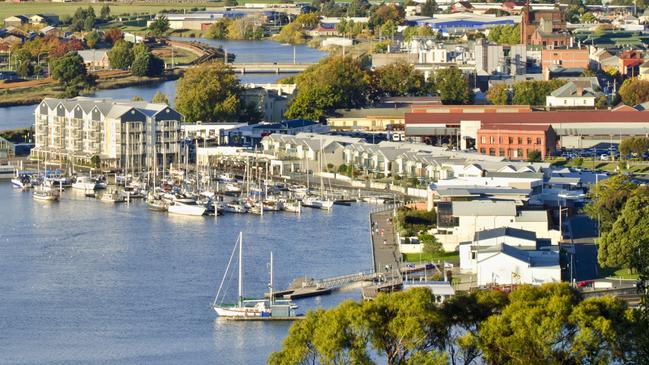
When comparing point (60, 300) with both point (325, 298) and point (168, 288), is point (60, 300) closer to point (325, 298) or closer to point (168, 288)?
point (168, 288)

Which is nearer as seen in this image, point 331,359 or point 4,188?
point 331,359

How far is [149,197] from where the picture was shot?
17.1 metres

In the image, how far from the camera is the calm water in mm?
11055

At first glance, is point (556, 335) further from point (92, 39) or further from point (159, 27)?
point (159, 27)

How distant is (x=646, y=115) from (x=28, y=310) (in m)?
10.3

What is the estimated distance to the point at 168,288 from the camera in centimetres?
1274

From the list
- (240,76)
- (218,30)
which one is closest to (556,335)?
(240,76)

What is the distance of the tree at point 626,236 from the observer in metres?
13.0

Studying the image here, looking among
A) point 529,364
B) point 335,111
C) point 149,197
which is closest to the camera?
point 529,364

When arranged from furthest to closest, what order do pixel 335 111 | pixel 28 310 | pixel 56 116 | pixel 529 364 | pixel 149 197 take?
pixel 335 111 → pixel 56 116 → pixel 149 197 → pixel 28 310 → pixel 529 364

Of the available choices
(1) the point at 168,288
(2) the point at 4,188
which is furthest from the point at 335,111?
(1) the point at 168,288

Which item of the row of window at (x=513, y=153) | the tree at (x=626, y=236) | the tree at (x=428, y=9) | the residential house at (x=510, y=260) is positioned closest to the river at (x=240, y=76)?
the tree at (x=428, y=9)

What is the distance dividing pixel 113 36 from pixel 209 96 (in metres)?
14.2

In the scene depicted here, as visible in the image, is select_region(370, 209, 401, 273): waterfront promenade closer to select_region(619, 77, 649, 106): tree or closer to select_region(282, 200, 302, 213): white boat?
select_region(282, 200, 302, 213): white boat
